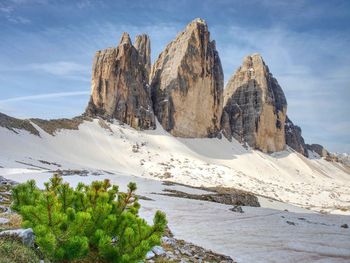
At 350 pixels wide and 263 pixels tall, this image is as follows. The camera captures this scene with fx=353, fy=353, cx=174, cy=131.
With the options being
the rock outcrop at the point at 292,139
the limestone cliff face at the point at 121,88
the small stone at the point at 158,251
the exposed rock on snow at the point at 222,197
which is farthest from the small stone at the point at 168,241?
the rock outcrop at the point at 292,139

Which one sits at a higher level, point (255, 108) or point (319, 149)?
point (255, 108)

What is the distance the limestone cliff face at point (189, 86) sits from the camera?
328 feet

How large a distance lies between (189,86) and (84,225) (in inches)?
3915

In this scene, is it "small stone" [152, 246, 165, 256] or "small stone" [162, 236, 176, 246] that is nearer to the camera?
"small stone" [152, 246, 165, 256]

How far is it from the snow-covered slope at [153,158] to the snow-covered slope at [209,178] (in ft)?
0.75

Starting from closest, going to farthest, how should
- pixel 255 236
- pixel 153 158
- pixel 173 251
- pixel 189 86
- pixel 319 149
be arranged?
1. pixel 173 251
2. pixel 255 236
3. pixel 153 158
4. pixel 189 86
5. pixel 319 149

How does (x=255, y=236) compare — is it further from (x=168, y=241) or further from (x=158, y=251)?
(x=158, y=251)

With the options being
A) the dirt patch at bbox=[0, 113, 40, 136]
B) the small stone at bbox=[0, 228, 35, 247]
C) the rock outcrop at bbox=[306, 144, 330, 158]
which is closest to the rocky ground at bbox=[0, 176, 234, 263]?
the small stone at bbox=[0, 228, 35, 247]

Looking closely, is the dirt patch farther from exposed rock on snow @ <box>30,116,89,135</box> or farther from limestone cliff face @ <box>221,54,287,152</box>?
limestone cliff face @ <box>221,54,287,152</box>

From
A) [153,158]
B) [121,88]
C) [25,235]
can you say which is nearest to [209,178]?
[153,158]

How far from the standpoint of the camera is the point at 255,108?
127 m

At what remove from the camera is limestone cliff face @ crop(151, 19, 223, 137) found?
10012 centimetres

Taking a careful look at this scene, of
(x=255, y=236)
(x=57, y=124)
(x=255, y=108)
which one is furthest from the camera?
(x=255, y=108)

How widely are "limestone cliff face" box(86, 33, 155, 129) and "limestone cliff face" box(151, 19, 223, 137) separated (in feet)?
22.2
